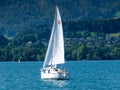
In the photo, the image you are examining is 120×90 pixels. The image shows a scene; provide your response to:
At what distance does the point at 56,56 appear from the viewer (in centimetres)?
10662

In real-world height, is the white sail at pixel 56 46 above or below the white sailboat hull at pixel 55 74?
above

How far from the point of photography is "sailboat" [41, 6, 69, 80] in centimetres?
10569

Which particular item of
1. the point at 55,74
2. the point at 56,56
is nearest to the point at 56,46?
the point at 56,56

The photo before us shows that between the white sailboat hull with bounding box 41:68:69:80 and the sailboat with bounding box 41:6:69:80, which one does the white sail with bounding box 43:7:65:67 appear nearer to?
the sailboat with bounding box 41:6:69:80

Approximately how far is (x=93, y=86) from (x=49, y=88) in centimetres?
718

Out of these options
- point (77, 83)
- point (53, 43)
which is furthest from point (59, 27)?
point (77, 83)

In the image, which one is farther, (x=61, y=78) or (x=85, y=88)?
(x=61, y=78)

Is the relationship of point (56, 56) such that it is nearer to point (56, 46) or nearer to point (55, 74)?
point (56, 46)

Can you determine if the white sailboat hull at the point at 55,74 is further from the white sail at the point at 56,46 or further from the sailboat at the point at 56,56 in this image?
the white sail at the point at 56,46

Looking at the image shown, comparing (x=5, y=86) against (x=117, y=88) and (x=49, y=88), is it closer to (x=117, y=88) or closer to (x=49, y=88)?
(x=49, y=88)

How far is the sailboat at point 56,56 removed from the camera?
4161 inches

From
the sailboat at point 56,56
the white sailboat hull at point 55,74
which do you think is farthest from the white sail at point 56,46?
the white sailboat hull at point 55,74

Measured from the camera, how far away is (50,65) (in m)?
107

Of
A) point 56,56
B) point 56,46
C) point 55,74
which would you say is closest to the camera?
point 55,74
